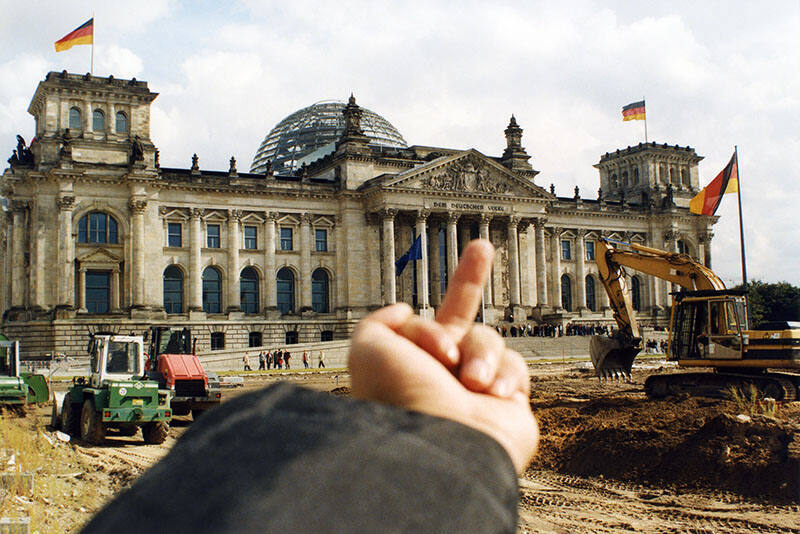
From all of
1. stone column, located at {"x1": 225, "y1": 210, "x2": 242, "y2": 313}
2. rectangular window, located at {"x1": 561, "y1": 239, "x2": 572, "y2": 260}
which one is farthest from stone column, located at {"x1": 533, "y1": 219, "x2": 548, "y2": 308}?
stone column, located at {"x1": 225, "y1": 210, "x2": 242, "y2": 313}

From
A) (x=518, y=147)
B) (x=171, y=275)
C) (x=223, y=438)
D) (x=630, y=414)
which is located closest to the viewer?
(x=223, y=438)

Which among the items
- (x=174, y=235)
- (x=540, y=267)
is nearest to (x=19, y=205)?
(x=174, y=235)

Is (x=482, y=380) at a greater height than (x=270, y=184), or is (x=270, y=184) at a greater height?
(x=270, y=184)

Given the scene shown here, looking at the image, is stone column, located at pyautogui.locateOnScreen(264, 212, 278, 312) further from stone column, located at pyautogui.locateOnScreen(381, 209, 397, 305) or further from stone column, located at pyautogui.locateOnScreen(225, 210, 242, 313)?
stone column, located at pyautogui.locateOnScreen(381, 209, 397, 305)

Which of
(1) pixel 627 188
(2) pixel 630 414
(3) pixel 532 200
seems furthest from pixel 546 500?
(1) pixel 627 188

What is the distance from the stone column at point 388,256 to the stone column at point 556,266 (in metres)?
15.3

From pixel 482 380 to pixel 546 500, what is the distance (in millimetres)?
11101

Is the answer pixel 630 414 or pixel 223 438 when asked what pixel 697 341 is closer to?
pixel 630 414

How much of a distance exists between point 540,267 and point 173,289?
28.9 meters

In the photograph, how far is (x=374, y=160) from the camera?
2368 inches

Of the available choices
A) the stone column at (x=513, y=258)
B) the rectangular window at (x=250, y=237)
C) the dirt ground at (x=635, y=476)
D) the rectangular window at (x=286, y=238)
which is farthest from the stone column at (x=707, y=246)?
the dirt ground at (x=635, y=476)

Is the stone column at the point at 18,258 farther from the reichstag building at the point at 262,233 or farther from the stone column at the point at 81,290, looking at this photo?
the stone column at the point at 81,290

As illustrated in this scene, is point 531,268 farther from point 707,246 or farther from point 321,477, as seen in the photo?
point 321,477

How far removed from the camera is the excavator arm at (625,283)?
2369 cm
